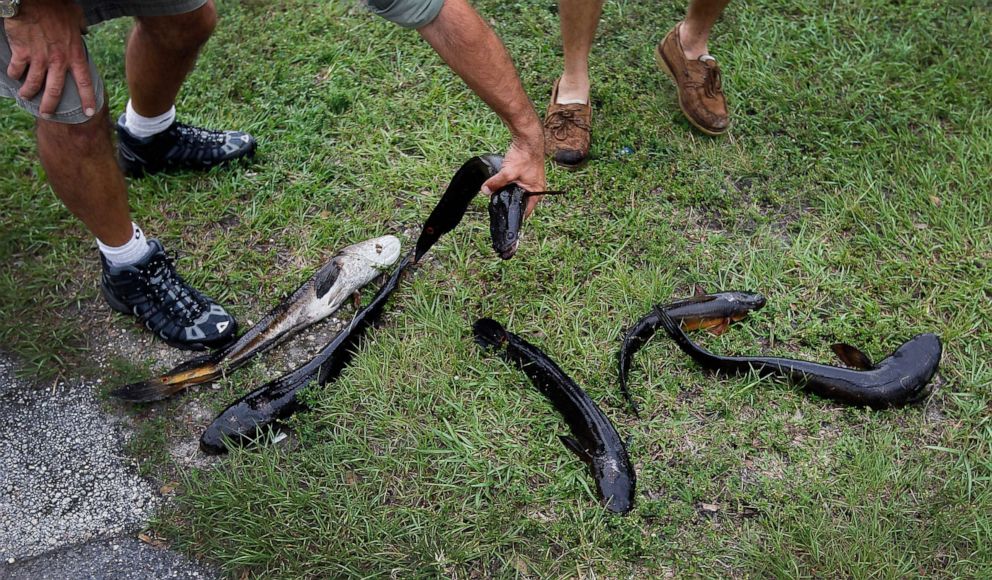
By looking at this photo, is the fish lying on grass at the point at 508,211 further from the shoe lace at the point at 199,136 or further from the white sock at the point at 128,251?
the shoe lace at the point at 199,136

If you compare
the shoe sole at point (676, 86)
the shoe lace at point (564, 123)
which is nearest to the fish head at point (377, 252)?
the shoe lace at point (564, 123)

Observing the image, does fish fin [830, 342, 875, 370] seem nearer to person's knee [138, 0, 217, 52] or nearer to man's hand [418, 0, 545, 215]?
man's hand [418, 0, 545, 215]

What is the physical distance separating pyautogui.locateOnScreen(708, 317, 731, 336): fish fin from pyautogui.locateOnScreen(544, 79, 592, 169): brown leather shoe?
3.80 ft

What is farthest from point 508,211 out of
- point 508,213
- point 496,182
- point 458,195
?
point 458,195

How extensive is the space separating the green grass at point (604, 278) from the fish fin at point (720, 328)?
0.13 feet

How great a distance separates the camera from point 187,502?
2.91 m

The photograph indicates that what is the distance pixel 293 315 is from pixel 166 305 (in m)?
0.56

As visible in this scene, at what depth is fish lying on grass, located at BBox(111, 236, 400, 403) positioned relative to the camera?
3193 mm

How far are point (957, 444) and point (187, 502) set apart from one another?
3.02 m

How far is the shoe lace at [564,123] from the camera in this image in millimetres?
4055

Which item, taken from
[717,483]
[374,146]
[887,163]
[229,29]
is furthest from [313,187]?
[887,163]

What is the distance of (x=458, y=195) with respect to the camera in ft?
10.5

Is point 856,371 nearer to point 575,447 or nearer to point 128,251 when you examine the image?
point 575,447

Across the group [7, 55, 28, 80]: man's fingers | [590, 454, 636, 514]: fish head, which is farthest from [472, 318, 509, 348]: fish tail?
[7, 55, 28, 80]: man's fingers
